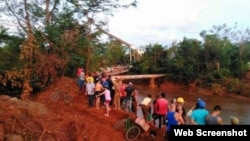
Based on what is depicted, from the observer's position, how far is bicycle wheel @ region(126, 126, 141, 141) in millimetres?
13352

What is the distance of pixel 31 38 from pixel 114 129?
34.6ft

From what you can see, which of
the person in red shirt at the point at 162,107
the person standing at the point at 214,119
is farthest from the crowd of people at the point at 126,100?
the person standing at the point at 214,119

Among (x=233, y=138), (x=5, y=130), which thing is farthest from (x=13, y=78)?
(x=233, y=138)

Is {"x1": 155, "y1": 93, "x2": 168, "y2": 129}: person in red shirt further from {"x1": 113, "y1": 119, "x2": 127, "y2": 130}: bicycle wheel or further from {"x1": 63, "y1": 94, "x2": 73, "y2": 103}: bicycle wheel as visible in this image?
{"x1": 63, "y1": 94, "x2": 73, "y2": 103}: bicycle wheel

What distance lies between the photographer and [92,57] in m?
26.3

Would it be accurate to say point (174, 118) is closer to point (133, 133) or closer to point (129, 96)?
point (133, 133)

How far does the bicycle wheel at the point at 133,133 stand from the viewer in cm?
1335

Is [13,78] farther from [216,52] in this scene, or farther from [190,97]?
[216,52]

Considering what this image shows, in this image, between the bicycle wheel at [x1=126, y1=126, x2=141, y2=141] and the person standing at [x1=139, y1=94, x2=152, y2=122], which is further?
the person standing at [x1=139, y1=94, x2=152, y2=122]

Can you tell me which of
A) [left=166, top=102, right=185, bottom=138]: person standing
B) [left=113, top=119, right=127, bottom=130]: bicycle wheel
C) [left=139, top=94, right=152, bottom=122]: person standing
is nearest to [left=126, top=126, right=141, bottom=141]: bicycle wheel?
[left=113, top=119, right=127, bottom=130]: bicycle wheel

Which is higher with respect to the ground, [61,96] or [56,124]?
[61,96]

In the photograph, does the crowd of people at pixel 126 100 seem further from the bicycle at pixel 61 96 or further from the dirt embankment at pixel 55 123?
the bicycle at pixel 61 96

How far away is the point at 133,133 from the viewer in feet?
44.1

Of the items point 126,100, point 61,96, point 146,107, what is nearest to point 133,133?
point 146,107
